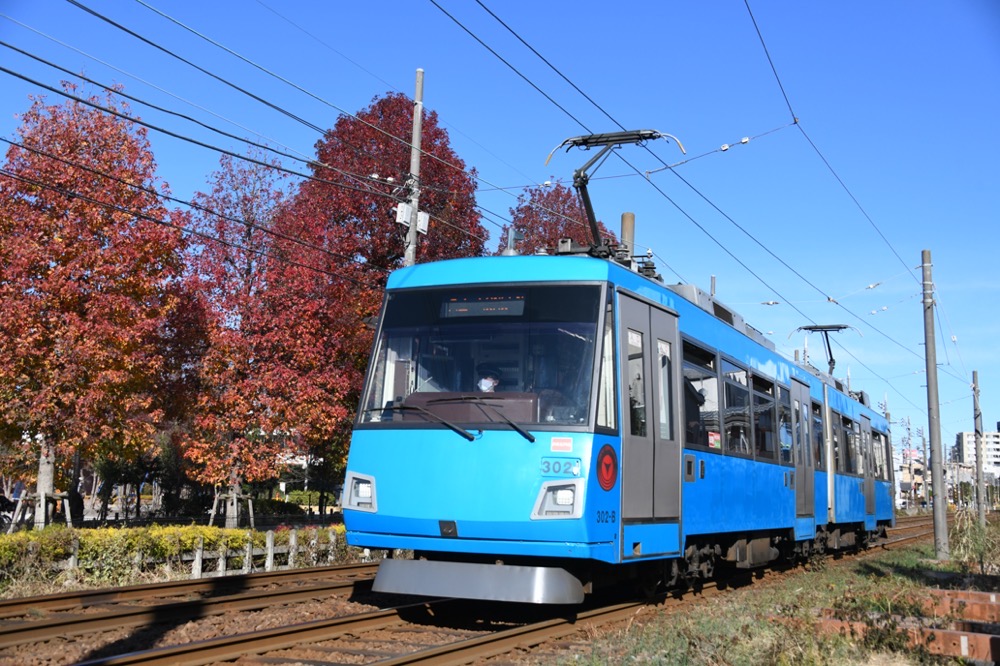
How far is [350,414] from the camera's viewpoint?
75.0ft

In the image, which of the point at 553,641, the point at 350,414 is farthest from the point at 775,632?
the point at 350,414

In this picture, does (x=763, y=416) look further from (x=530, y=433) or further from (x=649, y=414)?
(x=530, y=433)

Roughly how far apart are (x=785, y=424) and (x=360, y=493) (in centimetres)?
833

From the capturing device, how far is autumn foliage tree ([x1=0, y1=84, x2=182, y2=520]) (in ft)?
55.6

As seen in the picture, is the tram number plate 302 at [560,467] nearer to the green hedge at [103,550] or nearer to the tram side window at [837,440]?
the green hedge at [103,550]

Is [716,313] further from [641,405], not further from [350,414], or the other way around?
[350,414]

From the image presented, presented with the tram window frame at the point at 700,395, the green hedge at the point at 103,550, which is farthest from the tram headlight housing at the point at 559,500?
the green hedge at the point at 103,550

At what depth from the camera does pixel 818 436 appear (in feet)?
58.8

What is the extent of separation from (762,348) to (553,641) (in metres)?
7.35

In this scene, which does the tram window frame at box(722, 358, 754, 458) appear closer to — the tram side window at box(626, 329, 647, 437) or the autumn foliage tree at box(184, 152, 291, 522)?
the tram side window at box(626, 329, 647, 437)

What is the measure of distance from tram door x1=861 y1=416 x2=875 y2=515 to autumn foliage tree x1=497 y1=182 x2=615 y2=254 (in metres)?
12.5

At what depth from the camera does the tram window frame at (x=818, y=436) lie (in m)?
17.5

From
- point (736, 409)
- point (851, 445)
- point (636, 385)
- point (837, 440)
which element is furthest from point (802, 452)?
point (636, 385)

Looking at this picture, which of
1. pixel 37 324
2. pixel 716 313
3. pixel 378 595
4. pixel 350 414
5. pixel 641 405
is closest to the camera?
pixel 641 405
